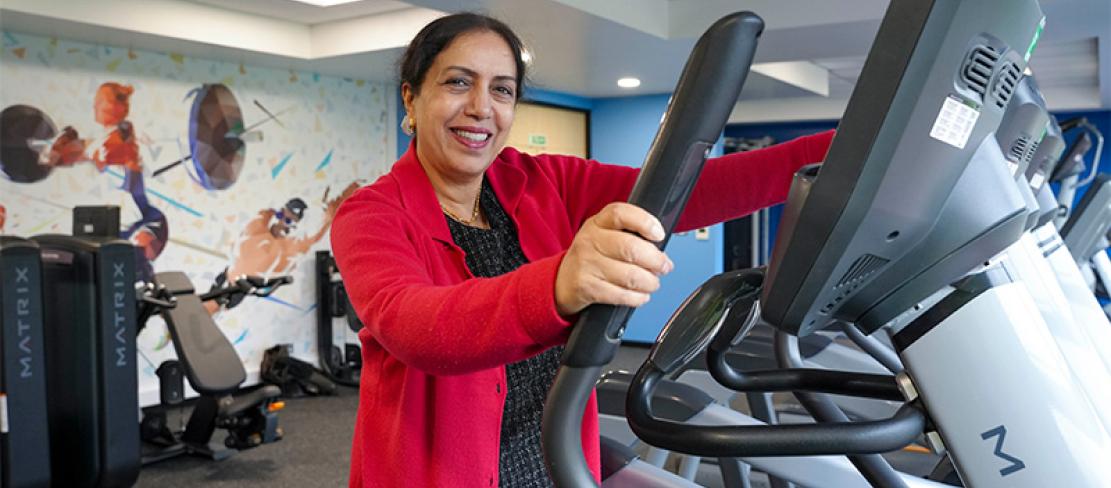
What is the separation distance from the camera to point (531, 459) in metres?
1.28

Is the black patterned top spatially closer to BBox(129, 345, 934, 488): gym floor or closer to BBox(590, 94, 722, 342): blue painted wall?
BBox(129, 345, 934, 488): gym floor

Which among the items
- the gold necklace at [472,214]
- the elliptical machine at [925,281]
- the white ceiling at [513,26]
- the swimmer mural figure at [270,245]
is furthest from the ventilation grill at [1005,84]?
the swimmer mural figure at [270,245]

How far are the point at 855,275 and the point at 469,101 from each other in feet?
1.93

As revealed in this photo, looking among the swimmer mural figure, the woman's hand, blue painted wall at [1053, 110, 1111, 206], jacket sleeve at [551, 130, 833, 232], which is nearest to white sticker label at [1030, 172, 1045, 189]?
jacket sleeve at [551, 130, 833, 232]

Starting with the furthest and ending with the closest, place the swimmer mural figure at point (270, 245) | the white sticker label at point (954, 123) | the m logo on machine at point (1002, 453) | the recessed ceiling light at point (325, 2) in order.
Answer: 1. the swimmer mural figure at point (270, 245)
2. the recessed ceiling light at point (325, 2)
3. the m logo on machine at point (1002, 453)
4. the white sticker label at point (954, 123)

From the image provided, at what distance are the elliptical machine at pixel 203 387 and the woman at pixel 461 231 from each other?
339cm

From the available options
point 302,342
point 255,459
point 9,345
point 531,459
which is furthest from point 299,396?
point 531,459

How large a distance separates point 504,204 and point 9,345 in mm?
2769

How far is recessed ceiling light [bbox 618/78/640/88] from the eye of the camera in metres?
6.69

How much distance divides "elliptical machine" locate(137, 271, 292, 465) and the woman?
3387mm

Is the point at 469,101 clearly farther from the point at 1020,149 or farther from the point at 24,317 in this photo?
the point at 24,317

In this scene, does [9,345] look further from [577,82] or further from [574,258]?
[577,82]

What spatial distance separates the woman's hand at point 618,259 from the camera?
0.61 m

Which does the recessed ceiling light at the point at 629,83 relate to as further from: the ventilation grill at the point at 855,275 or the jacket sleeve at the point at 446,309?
the ventilation grill at the point at 855,275
